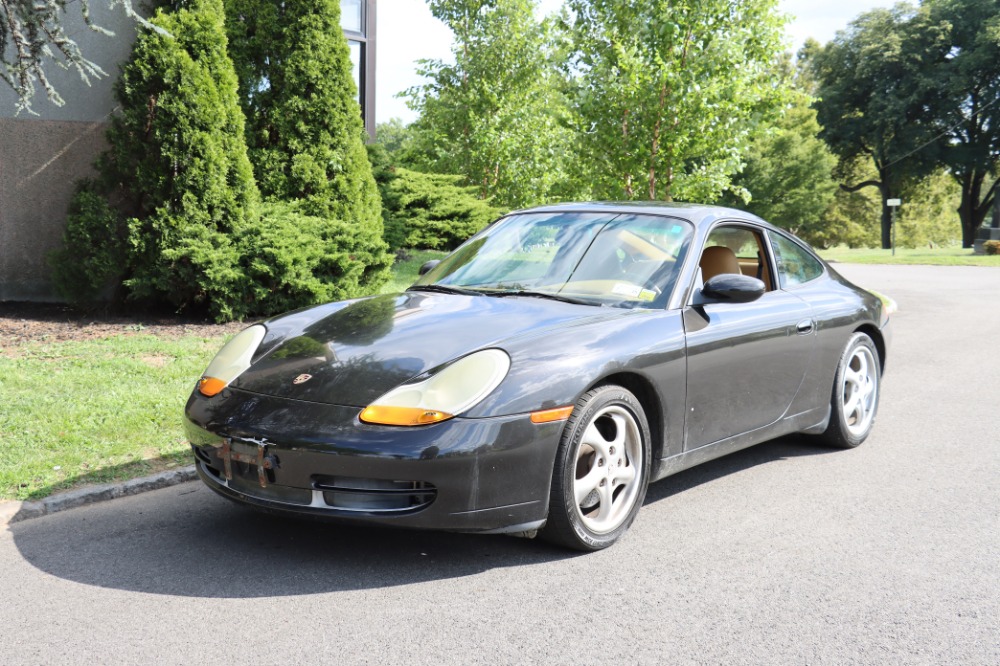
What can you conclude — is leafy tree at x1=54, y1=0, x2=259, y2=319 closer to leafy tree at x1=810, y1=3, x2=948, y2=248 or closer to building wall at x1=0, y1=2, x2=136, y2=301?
building wall at x1=0, y1=2, x2=136, y2=301

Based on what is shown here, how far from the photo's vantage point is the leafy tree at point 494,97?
2103cm

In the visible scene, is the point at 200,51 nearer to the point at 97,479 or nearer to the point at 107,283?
the point at 107,283

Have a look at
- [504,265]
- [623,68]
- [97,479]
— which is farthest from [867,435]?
[623,68]

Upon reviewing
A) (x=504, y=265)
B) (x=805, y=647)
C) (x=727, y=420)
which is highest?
(x=504, y=265)

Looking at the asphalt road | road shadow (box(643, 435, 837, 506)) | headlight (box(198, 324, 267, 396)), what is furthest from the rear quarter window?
headlight (box(198, 324, 267, 396))

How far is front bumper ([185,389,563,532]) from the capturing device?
11.6 ft

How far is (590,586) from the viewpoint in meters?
3.66

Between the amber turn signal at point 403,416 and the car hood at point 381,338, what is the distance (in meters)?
0.08

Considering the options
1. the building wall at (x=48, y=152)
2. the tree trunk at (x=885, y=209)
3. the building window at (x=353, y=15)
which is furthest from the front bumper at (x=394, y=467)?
the tree trunk at (x=885, y=209)

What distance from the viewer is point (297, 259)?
984 cm

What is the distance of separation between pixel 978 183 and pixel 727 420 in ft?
Result: 197

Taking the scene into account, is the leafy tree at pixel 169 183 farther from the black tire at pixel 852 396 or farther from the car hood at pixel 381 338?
the black tire at pixel 852 396

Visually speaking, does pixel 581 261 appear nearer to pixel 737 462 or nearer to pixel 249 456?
pixel 737 462

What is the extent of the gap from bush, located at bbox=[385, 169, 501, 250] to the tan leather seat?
13.8 meters
